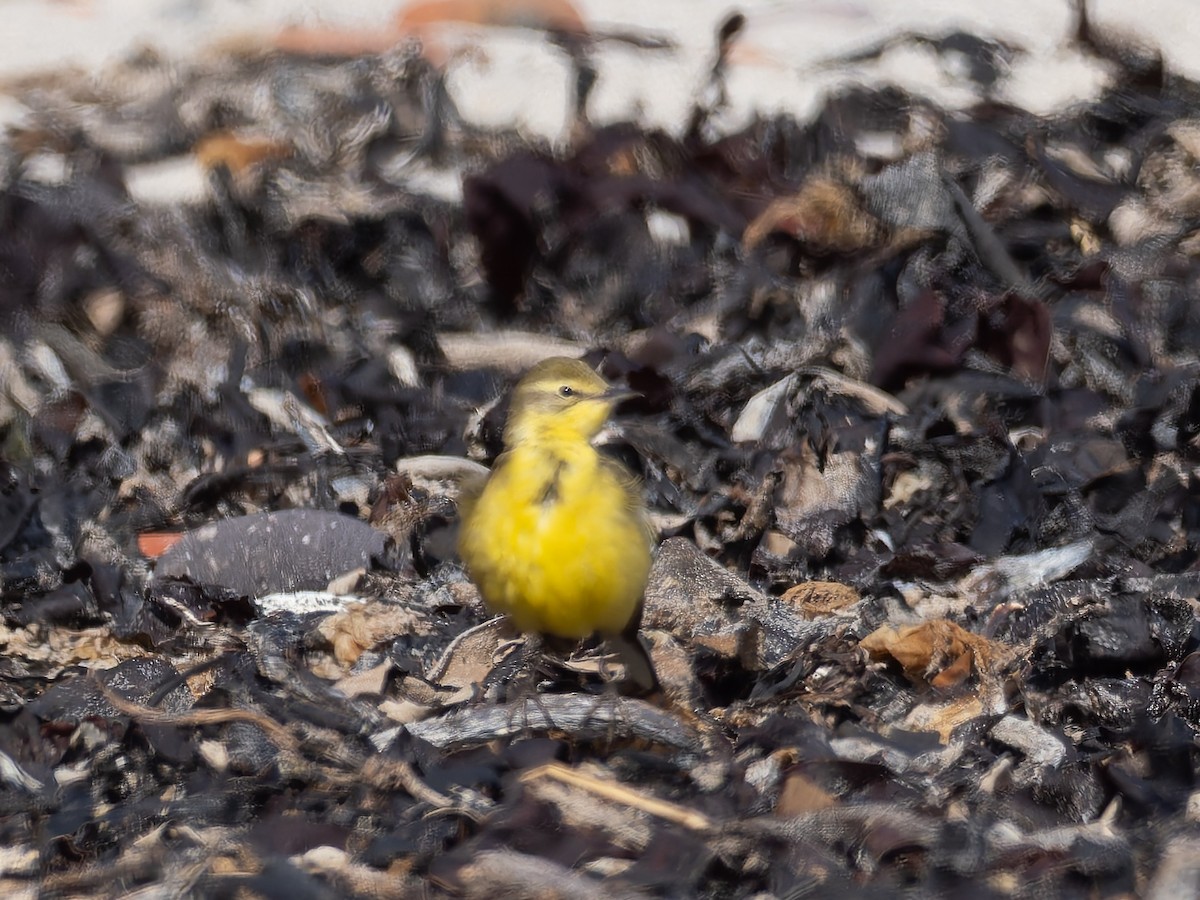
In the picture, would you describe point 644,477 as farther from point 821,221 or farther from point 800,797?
point 800,797

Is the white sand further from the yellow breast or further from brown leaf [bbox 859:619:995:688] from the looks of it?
brown leaf [bbox 859:619:995:688]

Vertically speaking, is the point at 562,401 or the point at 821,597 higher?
the point at 562,401

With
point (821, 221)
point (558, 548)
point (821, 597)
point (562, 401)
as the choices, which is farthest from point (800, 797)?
point (821, 221)

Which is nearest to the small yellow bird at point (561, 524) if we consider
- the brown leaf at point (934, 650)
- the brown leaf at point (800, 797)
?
the brown leaf at point (934, 650)

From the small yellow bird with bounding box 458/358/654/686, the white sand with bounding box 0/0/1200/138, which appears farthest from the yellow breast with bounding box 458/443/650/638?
the white sand with bounding box 0/0/1200/138

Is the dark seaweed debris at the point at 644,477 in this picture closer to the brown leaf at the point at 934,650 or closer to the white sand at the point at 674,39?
the brown leaf at the point at 934,650

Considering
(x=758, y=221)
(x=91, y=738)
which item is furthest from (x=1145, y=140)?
(x=91, y=738)

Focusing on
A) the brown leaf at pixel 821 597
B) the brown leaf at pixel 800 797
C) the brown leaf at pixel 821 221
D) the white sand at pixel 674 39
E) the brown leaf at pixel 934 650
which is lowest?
the brown leaf at pixel 821 597
